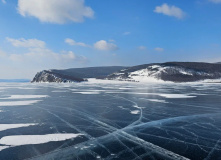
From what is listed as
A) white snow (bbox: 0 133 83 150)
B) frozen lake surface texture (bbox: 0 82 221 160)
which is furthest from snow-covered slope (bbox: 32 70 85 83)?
white snow (bbox: 0 133 83 150)

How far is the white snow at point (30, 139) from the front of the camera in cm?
468

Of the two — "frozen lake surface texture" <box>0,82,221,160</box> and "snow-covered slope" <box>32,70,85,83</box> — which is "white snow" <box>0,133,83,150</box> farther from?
"snow-covered slope" <box>32,70,85,83</box>

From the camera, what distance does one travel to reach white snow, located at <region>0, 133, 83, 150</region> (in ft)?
15.3

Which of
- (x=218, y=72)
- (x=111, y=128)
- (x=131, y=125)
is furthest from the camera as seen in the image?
(x=218, y=72)

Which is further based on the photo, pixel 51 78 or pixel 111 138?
pixel 51 78

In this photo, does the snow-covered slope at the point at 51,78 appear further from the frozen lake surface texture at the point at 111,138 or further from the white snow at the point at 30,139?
the white snow at the point at 30,139

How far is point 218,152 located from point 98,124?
3816 mm

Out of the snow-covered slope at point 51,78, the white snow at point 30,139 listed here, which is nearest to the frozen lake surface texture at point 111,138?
the white snow at point 30,139

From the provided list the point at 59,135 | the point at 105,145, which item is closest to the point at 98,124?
the point at 59,135

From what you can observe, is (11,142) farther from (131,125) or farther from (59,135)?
(131,125)

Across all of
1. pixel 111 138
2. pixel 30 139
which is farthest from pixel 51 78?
pixel 111 138

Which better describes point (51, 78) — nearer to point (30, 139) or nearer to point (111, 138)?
point (30, 139)

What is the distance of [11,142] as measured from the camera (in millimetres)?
4758

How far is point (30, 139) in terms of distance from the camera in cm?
496
